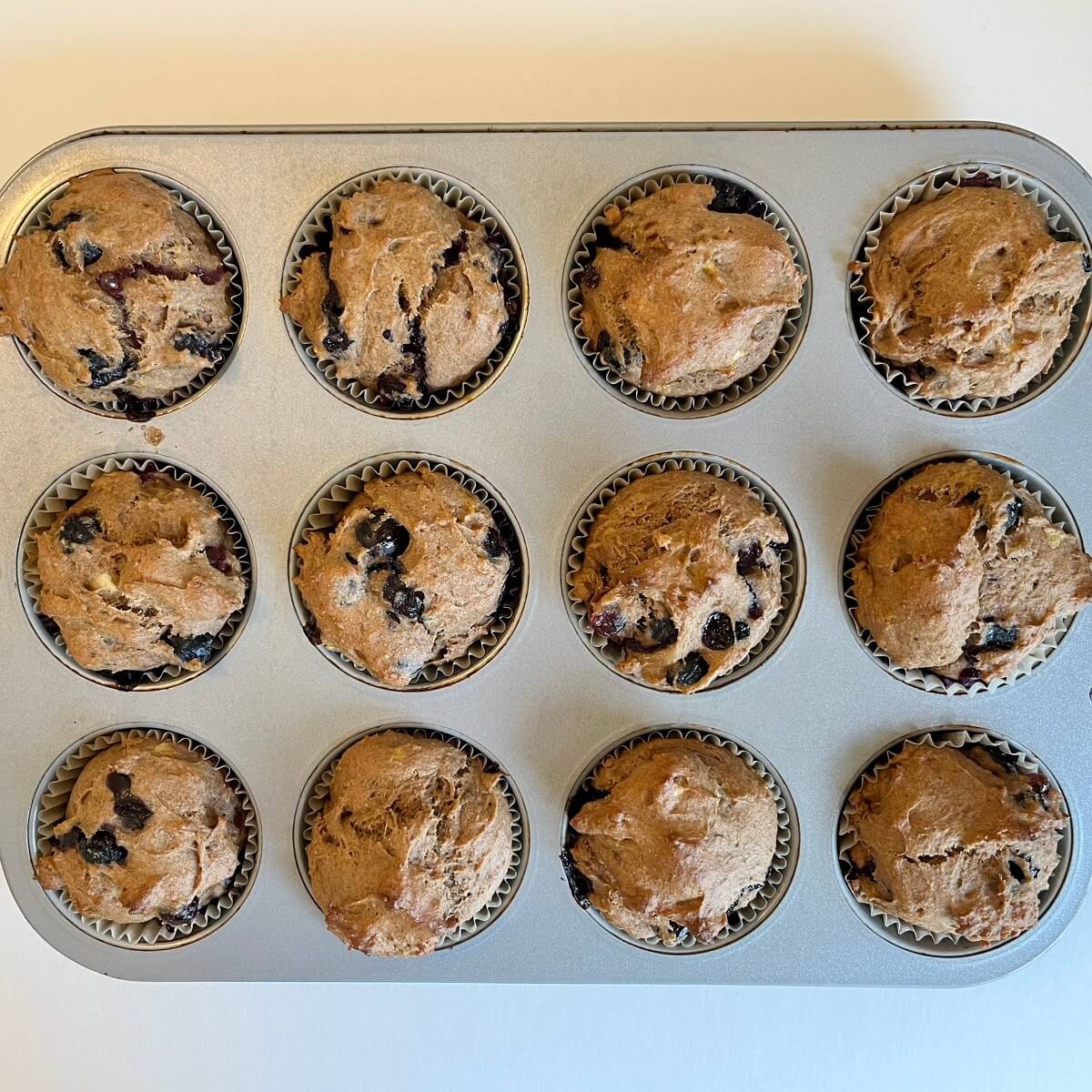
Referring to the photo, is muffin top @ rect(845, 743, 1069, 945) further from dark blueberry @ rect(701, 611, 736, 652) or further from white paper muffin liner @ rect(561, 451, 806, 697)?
dark blueberry @ rect(701, 611, 736, 652)

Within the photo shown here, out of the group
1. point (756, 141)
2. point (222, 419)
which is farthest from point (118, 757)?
point (756, 141)

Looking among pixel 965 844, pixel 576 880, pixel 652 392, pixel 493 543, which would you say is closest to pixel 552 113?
pixel 652 392

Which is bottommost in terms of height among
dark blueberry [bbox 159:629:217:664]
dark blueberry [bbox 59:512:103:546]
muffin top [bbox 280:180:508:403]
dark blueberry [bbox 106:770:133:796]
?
dark blueberry [bbox 106:770:133:796]

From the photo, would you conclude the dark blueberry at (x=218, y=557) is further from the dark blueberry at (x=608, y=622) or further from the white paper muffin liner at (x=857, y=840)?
the white paper muffin liner at (x=857, y=840)

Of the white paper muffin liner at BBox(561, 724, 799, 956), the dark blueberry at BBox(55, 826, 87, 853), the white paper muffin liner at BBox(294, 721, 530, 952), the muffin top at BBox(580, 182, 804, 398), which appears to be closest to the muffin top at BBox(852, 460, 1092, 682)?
the white paper muffin liner at BBox(561, 724, 799, 956)

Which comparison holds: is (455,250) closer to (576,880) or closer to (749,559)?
(749,559)

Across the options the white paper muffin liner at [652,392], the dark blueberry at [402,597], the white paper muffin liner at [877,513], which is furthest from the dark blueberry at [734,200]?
the dark blueberry at [402,597]

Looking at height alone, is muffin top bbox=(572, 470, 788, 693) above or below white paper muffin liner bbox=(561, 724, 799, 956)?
above
